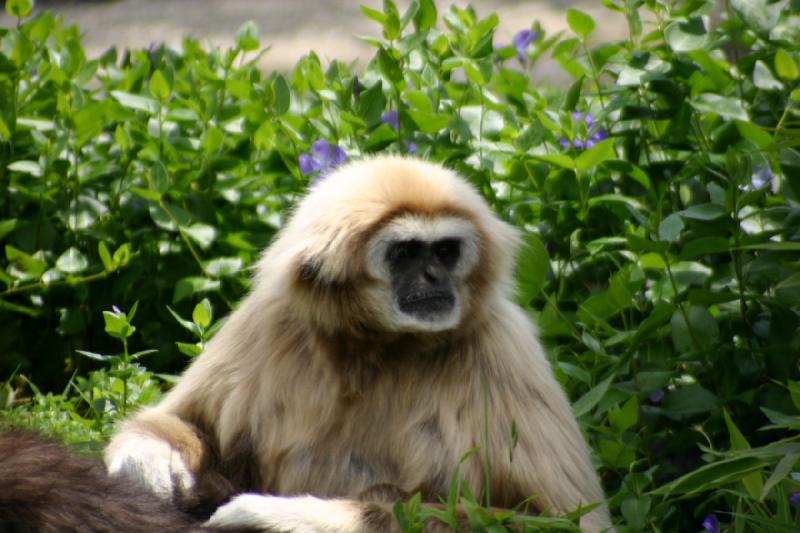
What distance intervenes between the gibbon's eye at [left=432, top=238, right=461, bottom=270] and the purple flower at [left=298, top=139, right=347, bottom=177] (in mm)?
1503

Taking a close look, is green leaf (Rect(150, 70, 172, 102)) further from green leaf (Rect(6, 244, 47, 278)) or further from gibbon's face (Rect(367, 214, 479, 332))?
gibbon's face (Rect(367, 214, 479, 332))

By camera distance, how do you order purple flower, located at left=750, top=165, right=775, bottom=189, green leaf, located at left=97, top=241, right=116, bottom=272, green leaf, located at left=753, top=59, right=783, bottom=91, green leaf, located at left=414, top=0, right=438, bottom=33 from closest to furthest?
purple flower, located at left=750, top=165, right=775, bottom=189 < green leaf, located at left=753, top=59, right=783, bottom=91 < green leaf, located at left=97, top=241, right=116, bottom=272 < green leaf, located at left=414, top=0, right=438, bottom=33

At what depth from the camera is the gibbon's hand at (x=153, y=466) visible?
4.45 m

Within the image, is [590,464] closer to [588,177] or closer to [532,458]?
[532,458]

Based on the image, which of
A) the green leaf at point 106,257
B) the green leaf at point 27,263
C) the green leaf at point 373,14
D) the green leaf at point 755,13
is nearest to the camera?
the green leaf at point 755,13

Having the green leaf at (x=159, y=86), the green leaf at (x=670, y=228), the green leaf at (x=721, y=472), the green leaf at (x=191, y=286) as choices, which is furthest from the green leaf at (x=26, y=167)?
the green leaf at (x=721, y=472)

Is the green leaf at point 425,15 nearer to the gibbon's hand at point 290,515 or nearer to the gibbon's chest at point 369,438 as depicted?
the gibbon's chest at point 369,438

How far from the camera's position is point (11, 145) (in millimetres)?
6781

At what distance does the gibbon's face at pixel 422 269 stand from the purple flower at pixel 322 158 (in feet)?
4.98

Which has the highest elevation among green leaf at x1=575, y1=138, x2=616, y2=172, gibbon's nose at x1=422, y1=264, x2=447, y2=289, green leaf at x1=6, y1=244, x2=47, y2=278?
green leaf at x1=575, y1=138, x2=616, y2=172

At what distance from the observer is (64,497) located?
3980 millimetres

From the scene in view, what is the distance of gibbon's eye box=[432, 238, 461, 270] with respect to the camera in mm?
4715

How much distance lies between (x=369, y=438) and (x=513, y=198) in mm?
1884

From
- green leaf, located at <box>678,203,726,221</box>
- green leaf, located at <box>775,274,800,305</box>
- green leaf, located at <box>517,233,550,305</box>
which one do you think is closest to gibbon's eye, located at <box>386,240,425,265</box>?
green leaf, located at <box>517,233,550,305</box>
